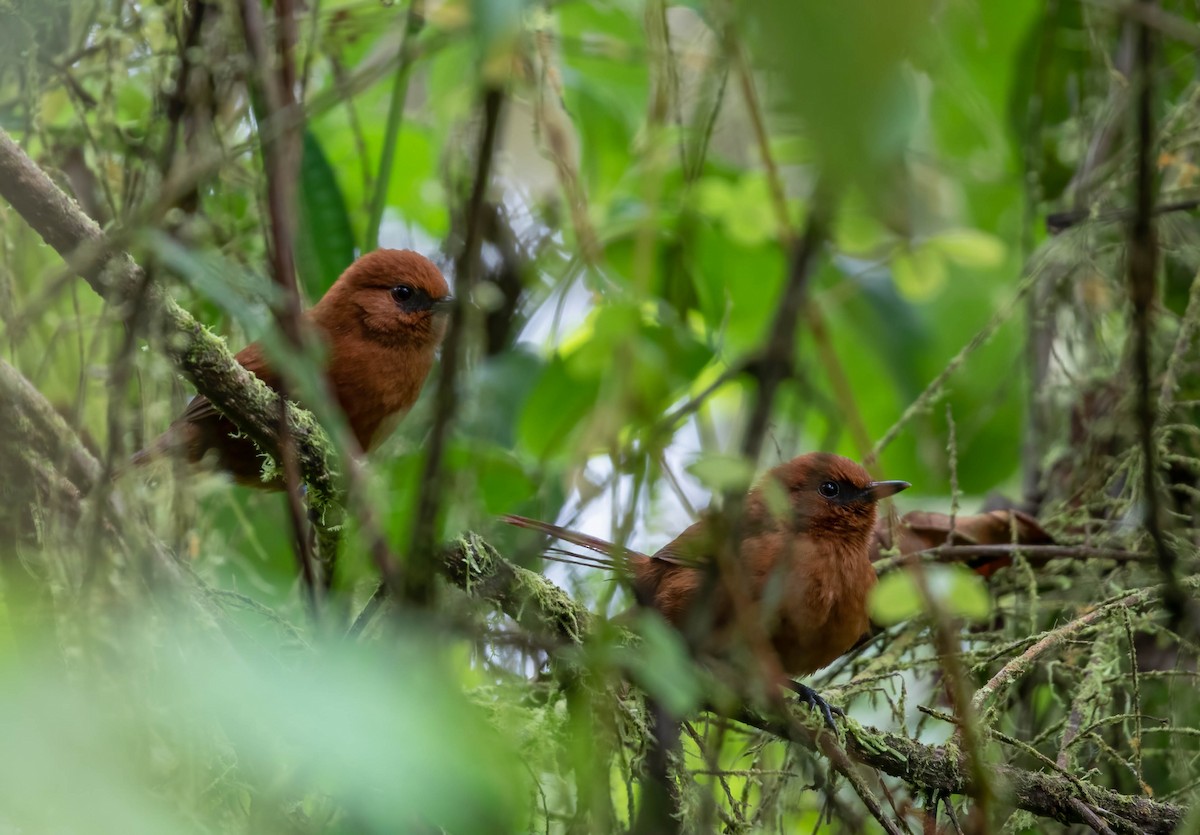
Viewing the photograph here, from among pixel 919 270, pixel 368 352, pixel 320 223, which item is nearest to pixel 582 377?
pixel 368 352

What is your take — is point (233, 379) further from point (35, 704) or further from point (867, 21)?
point (867, 21)

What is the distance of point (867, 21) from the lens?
0.65 metres

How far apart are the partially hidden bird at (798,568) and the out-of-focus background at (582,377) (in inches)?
6.2

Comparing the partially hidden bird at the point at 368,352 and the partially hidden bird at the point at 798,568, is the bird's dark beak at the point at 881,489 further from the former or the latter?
the partially hidden bird at the point at 368,352

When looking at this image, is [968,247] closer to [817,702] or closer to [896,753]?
[817,702]

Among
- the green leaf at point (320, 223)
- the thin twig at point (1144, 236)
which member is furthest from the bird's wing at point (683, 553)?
the thin twig at point (1144, 236)

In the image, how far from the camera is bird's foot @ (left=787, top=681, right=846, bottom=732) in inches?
120

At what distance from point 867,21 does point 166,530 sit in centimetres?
342

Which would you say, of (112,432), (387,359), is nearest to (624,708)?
(112,432)

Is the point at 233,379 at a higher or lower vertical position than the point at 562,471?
lower

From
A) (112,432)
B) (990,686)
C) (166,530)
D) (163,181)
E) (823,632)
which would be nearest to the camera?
(112,432)

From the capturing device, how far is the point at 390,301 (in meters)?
4.36

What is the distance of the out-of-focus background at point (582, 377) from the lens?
99 cm

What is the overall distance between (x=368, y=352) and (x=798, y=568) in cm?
176
